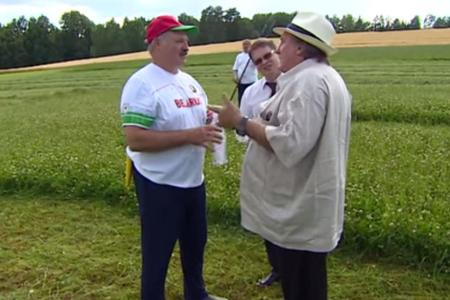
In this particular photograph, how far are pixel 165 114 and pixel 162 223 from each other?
0.67m

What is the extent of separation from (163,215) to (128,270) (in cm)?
144

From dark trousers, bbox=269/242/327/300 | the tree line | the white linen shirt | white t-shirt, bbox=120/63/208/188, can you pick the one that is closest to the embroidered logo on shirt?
white t-shirt, bbox=120/63/208/188

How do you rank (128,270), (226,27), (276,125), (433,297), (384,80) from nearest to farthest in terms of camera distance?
(276,125), (433,297), (128,270), (384,80), (226,27)

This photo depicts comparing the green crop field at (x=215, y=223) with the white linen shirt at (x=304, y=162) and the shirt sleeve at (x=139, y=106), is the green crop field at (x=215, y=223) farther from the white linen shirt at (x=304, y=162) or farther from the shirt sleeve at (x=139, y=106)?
the shirt sleeve at (x=139, y=106)

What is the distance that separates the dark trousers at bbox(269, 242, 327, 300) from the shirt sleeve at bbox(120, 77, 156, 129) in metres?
1.02

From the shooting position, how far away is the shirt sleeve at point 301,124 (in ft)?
9.31

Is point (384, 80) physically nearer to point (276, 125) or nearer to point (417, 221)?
point (417, 221)

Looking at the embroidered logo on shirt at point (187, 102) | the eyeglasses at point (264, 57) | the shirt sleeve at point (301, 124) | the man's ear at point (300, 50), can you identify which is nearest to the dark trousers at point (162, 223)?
the embroidered logo on shirt at point (187, 102)

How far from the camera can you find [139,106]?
343cm

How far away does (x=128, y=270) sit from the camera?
4.88 meters

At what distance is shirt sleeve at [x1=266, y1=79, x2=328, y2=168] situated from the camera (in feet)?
9.31

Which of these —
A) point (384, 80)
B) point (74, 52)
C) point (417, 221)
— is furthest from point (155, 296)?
point (74, 52)

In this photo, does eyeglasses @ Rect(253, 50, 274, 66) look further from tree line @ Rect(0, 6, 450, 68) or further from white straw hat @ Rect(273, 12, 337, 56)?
tree line @ Rect(0, 6, 450, 68)

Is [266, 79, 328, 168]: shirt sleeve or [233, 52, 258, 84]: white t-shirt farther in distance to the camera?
[233, 52, 258, 84]: white t-shirt
